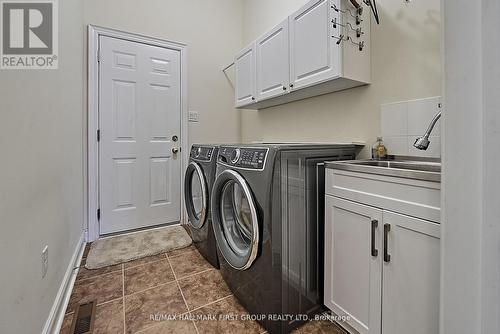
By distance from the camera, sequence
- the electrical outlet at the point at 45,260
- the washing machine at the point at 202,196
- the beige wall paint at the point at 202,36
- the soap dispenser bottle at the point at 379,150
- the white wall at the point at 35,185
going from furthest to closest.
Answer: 1. the beige wall paint at the point at 202,36
2. the washing machine at the point at 202,196
3. the soap dispenser bottle at the point at 379,150
4. the electrical outlet at the point at 45,260
5. the white wall at the point at 35,185

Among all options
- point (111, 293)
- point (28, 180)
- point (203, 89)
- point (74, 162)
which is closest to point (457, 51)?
point (28, 180)

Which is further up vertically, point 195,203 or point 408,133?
point 408,133

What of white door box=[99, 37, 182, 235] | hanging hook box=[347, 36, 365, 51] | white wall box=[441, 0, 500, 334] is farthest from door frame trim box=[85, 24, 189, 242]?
white wall box=[441, 0, 500, 334]

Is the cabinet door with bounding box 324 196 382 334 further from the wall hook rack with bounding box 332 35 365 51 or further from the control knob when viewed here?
the wall hook rack with bounding box 332 35 365 51

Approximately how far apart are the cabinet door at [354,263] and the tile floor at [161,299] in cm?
20

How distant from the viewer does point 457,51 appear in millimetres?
668

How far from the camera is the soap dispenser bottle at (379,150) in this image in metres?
1.56

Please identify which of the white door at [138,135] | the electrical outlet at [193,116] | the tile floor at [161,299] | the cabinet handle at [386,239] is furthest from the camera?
the electrical outlet at [193,116]

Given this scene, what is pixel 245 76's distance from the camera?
99.0 inches

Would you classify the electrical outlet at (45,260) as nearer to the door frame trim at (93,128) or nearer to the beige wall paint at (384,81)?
the door frame trim at (93,128)

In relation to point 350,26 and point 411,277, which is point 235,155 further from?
point 350,26

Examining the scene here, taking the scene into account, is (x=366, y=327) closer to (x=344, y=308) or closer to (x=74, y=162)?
(x=344, y=308)

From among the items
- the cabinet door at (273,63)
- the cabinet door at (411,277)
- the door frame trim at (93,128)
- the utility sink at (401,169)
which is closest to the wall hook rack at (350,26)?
the cabinet door at (273,63)

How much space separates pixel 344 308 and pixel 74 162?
221cm
